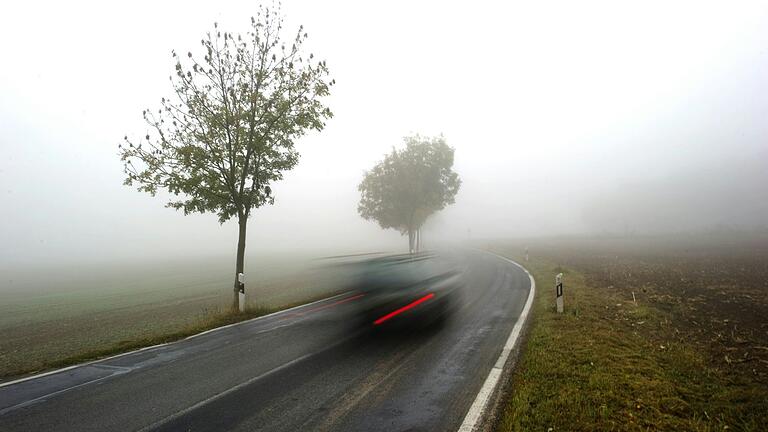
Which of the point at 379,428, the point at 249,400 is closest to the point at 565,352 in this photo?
the point at 379,428

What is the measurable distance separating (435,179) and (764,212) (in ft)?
442

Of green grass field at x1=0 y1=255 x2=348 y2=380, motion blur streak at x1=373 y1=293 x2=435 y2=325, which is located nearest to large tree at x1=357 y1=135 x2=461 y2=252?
green grass field at x1=0 y1=255 x2=348 y2=380

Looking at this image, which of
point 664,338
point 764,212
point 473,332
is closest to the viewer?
point 664,338

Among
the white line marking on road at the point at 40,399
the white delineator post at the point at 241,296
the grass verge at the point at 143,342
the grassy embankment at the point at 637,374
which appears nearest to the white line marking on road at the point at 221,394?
the white line marking on road at the point at 40,399

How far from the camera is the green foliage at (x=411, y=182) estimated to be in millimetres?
40656

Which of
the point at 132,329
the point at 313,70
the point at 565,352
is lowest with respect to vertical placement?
the point at 132,329

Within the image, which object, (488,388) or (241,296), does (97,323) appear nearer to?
(241,296)

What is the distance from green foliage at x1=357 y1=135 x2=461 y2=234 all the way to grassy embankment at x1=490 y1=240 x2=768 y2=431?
3145 centimetres

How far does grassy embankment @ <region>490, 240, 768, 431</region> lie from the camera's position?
4145 millimetres

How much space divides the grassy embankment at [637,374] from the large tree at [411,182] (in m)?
31.4

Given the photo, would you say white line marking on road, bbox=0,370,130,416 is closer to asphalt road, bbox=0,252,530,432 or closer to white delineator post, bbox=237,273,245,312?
asphalt road, bbox=0,252,530,432

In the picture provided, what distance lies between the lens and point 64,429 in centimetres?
435

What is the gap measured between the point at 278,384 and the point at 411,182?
35.7 metres

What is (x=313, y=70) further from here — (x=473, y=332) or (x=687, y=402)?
(x=687, y=402)
